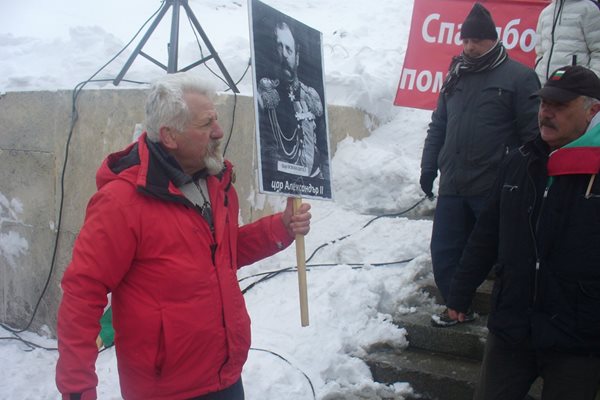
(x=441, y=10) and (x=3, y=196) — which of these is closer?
(x=3, y=196)

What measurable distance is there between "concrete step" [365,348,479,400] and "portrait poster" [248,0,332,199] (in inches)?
59.5

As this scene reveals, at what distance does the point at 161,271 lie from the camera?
81.8 inches

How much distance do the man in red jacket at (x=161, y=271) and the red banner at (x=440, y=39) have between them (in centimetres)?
444

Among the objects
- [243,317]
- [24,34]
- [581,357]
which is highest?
[24,34]

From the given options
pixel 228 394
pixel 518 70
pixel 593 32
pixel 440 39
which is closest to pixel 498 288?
pixel 228 394

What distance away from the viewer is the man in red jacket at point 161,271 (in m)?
1.95

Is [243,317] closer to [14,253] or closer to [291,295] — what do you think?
[291,295]

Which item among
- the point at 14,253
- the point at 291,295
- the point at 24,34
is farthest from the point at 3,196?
the point at 291,295

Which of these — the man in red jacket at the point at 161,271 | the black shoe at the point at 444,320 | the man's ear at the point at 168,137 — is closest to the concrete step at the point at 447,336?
the black shoe at the point at 444,320

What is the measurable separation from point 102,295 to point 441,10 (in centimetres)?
525

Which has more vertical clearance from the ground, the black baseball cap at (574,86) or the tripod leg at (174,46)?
the tripod leg at (174,46)

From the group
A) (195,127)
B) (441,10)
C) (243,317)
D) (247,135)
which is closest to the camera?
(195,127)

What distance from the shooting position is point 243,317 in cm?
232

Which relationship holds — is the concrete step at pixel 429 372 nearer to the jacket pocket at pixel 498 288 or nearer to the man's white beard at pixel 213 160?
the jacket pocket at pixel 498 288
